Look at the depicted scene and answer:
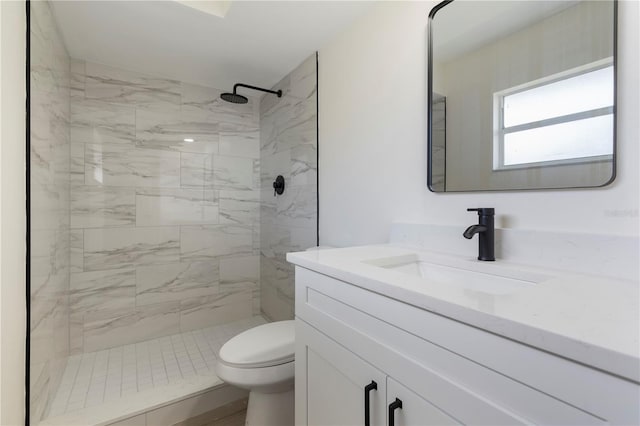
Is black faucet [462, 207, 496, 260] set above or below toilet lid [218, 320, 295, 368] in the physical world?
above

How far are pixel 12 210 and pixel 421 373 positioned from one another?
140 cm

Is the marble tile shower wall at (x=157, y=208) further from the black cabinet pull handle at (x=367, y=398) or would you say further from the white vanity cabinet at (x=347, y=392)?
the black cabinet pull handle at (x=367, y=398)

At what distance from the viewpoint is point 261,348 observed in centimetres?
142

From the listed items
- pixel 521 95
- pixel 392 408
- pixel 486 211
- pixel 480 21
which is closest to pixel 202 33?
pixel 480 21

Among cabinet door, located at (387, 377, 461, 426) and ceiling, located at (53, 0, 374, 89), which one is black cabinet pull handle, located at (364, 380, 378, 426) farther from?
ceiling, located at (53, 0, 374, 89)

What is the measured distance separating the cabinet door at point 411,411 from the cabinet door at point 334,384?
30 millimetres

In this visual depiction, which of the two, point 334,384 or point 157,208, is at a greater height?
point 157,208

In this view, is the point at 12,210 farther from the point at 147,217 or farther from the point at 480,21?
the point at 480,21

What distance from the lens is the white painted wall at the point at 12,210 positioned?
984 millimetres

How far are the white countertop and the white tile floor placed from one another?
1559 mm

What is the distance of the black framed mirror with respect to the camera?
817 millimetres

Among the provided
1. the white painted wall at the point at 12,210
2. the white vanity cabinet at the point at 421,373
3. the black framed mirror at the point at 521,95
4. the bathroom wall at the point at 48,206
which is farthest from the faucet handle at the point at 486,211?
the bathroom wall at the point at 48,206

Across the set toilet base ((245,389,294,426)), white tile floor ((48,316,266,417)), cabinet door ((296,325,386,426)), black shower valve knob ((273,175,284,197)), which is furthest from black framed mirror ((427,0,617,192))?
white tile floor ((48,316,266,417))

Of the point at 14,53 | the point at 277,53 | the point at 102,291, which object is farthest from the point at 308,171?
the point at 102,291
